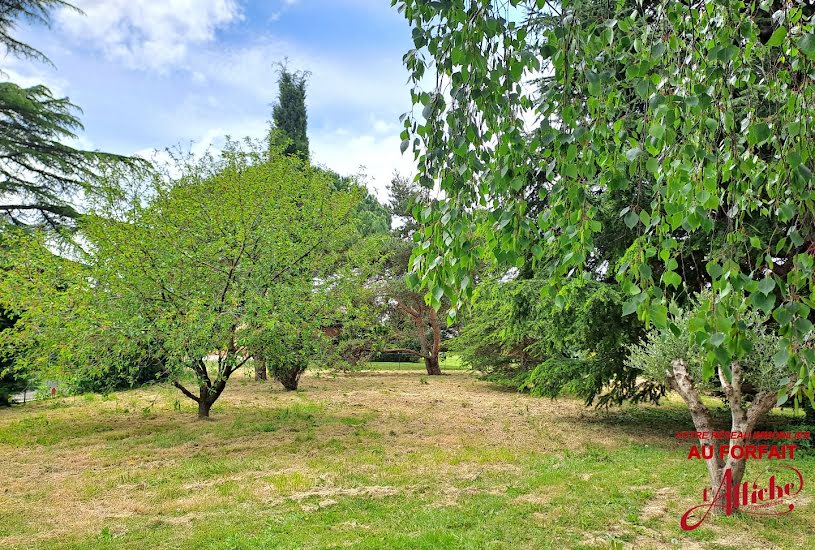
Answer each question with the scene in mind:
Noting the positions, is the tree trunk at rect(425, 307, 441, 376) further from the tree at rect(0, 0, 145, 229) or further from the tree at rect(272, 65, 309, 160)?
the tree at rect(0, 0, 145, 229)

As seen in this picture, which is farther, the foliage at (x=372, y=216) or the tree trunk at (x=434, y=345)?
the tree trunk at (x=434, y=345)

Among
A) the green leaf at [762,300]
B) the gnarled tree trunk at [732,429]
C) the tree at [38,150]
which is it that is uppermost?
the tree at [38,150]

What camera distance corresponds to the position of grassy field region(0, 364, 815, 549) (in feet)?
13.6

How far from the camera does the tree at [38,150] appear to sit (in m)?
14.2

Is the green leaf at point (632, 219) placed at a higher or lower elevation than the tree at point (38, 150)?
lower

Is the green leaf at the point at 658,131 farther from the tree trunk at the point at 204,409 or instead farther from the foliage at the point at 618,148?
the tree trunk at the point at 204,409

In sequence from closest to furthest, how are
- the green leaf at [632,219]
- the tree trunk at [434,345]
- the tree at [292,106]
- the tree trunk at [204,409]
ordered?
the green leaf at [632,219] → the tree trunk at [204,409] → the tree trunk at [434,345] → the tree at [292,106]

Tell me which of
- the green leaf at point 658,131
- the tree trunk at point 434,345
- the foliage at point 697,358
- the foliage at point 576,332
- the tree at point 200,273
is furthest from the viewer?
the tree trunk at point 434,345

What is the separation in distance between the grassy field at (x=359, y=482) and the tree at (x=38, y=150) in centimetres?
663

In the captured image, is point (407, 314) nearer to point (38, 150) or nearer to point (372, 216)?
point (372, 216)

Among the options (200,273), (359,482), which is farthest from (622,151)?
(200,273)

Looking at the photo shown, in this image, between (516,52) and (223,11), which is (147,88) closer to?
(223,11)

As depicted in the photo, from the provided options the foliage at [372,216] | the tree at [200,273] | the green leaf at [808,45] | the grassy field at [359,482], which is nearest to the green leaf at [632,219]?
the green leaf at [808,45]

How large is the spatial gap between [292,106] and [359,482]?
20362mm
